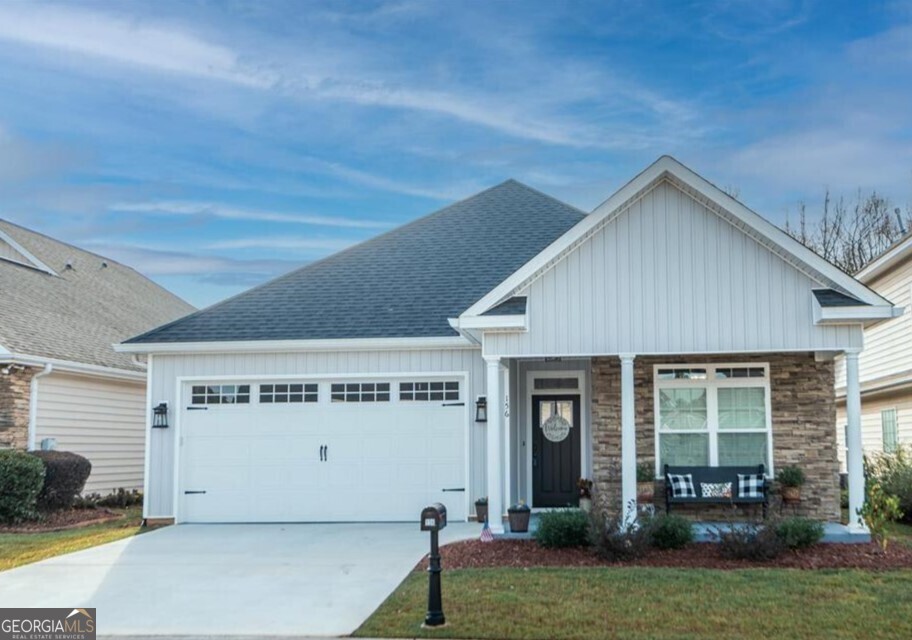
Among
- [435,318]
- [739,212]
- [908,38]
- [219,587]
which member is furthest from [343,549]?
[908,38]

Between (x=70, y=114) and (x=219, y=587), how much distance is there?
35.2 feet

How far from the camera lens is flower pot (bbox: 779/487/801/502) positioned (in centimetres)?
1221

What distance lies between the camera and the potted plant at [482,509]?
1369 centimetres

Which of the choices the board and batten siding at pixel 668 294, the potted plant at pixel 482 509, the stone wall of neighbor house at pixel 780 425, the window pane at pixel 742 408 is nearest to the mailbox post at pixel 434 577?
the board and batten siding at pixel 668 294

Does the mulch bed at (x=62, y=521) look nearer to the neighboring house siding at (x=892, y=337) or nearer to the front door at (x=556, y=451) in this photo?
the front door at (x=556, y=451)

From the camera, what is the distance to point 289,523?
14625 mm

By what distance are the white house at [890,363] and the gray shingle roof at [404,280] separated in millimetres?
6868

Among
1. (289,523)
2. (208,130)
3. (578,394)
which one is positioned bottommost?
(289,523)

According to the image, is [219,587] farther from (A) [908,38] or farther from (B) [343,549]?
(A) [908,38]

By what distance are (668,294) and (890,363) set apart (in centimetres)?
962

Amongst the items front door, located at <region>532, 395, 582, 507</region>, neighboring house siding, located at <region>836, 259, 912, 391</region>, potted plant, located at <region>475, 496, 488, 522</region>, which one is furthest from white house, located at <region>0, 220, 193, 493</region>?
neighboring house siding, located at <region>836, 259, 912, 391</region>

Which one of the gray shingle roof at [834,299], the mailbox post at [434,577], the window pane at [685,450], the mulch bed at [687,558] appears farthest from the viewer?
the window pane at [685,450]

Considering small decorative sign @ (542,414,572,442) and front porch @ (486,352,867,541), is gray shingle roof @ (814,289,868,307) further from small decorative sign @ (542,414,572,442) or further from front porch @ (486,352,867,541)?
small decorative sign @ (542,414,572,442)

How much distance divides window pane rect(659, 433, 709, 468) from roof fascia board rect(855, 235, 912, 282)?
22.8 feet
